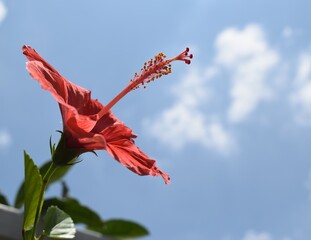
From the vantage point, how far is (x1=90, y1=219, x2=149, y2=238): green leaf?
3.98m

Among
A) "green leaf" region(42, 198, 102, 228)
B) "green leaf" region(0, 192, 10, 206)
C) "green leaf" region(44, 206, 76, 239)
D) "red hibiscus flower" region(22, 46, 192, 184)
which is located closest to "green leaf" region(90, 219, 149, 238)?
"green leaf" region(42, 198, 102, 228)

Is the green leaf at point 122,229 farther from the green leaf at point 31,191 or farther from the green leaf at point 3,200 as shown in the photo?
the green leaf at point 31,191

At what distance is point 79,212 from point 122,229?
427 millimetres

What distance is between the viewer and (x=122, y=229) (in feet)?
13.3

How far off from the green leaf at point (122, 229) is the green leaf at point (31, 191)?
3.21 meters

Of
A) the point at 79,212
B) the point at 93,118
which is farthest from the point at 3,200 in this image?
the point at 93,118

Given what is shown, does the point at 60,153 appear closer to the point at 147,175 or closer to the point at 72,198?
the point at 147,175

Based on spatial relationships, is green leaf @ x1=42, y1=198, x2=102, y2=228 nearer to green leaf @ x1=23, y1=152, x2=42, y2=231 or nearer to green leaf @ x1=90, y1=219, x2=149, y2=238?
green leaf @ x1=90, y1=219, x2=149, y2=238

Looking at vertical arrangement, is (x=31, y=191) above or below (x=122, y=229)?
below

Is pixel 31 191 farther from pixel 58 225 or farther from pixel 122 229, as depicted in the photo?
pixel 122 229

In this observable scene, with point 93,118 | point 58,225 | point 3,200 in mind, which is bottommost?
point 58,225

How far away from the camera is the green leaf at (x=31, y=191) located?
0.76 m

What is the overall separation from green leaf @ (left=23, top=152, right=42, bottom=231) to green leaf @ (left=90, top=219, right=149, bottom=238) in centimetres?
321

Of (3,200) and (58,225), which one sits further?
(3,200)
